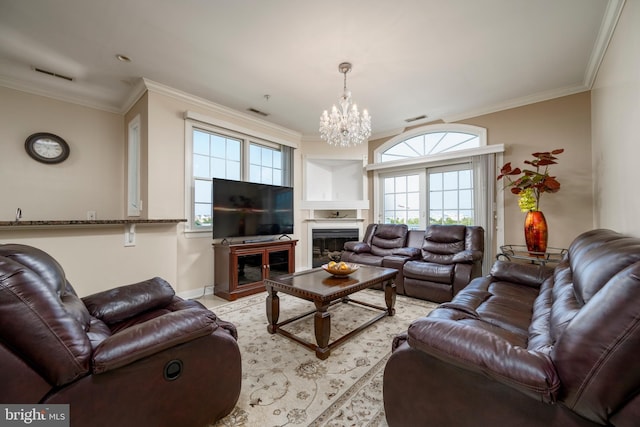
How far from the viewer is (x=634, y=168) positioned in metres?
1.97

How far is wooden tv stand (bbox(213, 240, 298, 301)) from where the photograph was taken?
3.47 m

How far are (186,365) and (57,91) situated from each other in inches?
169

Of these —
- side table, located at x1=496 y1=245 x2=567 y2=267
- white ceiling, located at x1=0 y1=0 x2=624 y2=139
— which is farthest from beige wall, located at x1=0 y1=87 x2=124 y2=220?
side table, located at x1=496 y1=245 x2=567 y2=267

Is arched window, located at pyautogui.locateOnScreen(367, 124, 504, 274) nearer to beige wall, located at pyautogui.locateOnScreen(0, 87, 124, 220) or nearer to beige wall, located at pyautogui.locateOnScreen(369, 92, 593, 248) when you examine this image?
beige wall, located at pyautogui.locateOnScreen(369, 92, 593, 248)

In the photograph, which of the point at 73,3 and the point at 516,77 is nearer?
the point at 73,3

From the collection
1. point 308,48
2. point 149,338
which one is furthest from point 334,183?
point 149,338

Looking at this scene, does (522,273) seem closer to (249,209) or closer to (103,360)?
(103,360)

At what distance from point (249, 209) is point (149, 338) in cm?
297

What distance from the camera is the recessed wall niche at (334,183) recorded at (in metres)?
5.22

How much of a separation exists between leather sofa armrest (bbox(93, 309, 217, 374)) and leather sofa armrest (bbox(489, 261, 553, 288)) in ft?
8.32

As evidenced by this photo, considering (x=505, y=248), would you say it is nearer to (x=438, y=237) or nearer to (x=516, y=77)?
(x=438, y=237)

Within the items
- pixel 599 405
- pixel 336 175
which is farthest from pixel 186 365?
pixel 336 175

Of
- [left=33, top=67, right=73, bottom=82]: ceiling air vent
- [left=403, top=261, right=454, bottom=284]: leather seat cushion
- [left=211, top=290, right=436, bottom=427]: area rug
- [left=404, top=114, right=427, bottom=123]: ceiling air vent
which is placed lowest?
[left=211, top=290, right=436, bottom=427]: area rug

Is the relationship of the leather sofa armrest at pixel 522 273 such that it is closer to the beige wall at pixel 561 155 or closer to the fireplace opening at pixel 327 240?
the beige wall at pixel 561 155
